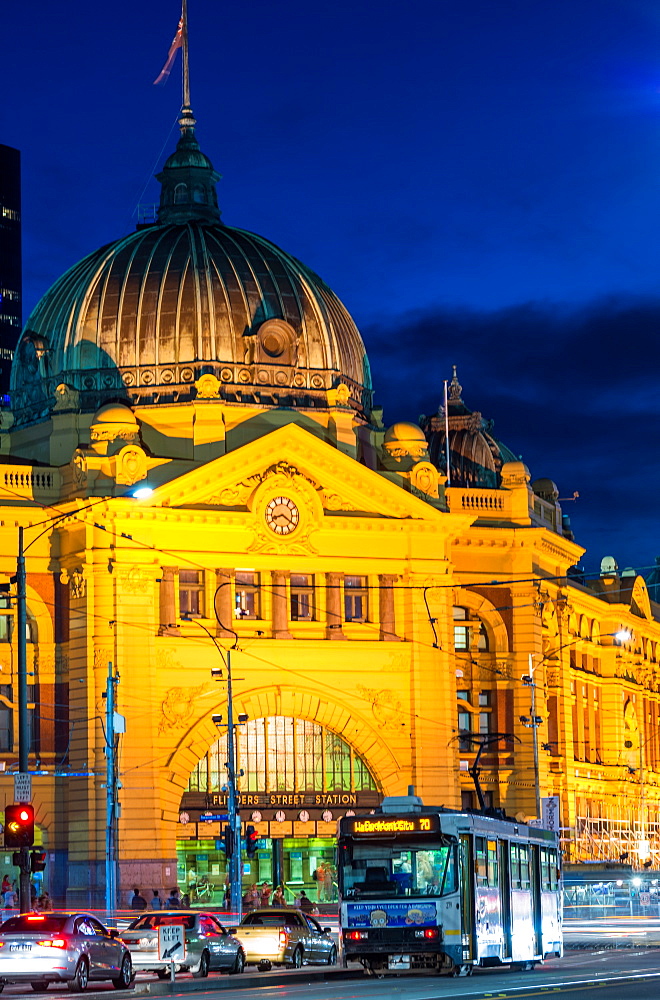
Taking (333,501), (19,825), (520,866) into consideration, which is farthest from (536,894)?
(333,501)

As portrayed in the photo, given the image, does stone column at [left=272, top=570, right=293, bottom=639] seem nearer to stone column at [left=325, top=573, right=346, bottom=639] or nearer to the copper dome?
stone column at [left=325, top=573, right=346, bottom=639]

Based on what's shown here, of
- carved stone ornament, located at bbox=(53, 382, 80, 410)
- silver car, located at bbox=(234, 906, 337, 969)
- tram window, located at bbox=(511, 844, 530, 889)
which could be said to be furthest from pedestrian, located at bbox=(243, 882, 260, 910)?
tram window, located at bbox=(511, 844, 530, 889)

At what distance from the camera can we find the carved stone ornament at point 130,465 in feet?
297

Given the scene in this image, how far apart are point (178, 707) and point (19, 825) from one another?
3600 cm

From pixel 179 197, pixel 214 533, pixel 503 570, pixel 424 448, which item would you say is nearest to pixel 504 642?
pixel 503 570

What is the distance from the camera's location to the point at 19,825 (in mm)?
54031

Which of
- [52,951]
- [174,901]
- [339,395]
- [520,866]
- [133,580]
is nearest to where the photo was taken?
[52,951]

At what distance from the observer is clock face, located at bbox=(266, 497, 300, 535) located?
305 ft

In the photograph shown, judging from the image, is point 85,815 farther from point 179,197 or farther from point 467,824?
point 467,824

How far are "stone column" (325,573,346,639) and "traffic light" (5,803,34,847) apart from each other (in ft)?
132

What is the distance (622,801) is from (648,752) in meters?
10.9

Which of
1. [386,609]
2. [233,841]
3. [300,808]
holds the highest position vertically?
[386,609]

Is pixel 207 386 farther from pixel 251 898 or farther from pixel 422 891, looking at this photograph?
pixel 422 891

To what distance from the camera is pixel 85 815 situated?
88688 mm
